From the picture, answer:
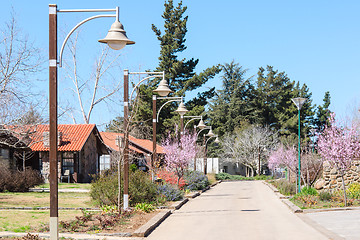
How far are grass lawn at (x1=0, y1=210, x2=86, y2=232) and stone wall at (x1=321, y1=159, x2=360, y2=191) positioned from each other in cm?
1361

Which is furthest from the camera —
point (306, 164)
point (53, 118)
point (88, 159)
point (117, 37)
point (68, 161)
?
point (88, 159)

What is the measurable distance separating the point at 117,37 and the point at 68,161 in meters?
30.7

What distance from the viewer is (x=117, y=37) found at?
1159 centimetres

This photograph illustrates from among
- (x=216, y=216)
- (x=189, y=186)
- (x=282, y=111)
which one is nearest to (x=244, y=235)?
(x=216, y=216)

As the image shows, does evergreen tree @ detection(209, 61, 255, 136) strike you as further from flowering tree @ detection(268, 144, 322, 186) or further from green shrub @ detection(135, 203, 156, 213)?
green shrub @ detection(135, 203, 156, 213)

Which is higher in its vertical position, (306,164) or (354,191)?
(306,164)

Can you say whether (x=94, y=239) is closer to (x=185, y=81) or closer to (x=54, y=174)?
(x=54, y=174)

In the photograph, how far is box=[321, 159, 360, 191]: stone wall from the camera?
25766 mm

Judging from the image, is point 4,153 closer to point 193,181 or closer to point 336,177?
point 193,181

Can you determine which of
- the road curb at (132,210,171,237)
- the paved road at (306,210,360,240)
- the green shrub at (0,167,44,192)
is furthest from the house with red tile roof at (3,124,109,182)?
the paved road at (306,210,360,240)

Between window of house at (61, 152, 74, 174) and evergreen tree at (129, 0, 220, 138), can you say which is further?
evergreen tree at (129, 0, 220, 138)

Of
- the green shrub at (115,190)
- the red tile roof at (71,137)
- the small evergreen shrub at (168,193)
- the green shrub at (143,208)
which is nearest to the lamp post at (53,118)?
the green shrub at (143,208)

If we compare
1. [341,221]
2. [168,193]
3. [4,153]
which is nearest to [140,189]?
[168,193]

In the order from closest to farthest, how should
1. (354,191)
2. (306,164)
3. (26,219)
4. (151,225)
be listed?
(151,225), (26,219), (354,191), (306,164)
